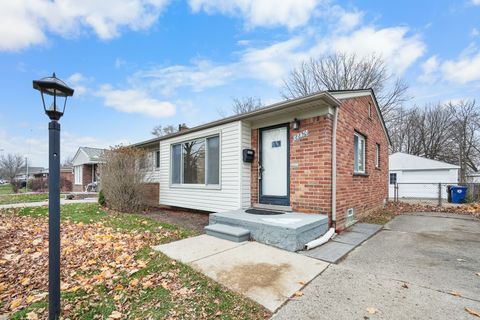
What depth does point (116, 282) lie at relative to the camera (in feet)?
9.92

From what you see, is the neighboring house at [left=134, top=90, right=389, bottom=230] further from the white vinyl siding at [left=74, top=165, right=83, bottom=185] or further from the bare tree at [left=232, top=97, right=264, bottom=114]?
the bare tree at [left=232, top=97, right=264, bottom=114]

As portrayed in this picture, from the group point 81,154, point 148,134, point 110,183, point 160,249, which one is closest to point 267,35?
point 110,183

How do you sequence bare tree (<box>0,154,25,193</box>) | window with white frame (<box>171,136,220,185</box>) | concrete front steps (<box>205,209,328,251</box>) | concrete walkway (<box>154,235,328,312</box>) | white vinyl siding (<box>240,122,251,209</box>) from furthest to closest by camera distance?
bare tree (<box>0,154,25,193</box>), window with white frame (<box>171,136,220,185</box>), white vinyl siding (<box>240,122,251,209</box>), concrete front steps (<box>205,209,328,251</box>), concrete walkway (<box>154,235,328,312</box>)

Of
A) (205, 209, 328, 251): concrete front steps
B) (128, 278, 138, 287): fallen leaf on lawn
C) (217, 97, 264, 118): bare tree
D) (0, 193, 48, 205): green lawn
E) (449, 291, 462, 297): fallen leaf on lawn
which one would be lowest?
(0, 193, 48, 205): green lawn

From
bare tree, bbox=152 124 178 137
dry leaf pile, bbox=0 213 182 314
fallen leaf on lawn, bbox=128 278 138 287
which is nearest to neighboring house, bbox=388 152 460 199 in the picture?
dry leaf pile, bbox=0 213 182 314

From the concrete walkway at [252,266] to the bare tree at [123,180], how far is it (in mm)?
4764

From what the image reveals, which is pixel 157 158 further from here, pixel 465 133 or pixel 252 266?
pixel 465 133

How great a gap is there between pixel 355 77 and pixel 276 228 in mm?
19217

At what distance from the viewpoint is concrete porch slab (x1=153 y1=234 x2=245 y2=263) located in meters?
3.72

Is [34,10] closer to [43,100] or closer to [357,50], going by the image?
[43,100]

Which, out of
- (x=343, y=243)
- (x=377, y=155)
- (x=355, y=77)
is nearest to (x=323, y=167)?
(x=343, y=243)

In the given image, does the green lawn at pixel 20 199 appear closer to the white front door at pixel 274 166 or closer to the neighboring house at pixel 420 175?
the white front door at pixel 274 166

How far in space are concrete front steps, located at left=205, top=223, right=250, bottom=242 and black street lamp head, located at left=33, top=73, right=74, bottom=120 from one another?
10.8 feet

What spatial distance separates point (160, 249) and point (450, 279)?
420 centimetres
